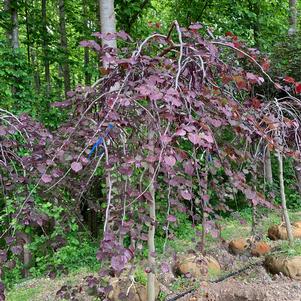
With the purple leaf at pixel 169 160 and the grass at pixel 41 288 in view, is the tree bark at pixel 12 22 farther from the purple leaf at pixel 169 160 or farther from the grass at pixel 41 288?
the purple leaf at pixel 169 160

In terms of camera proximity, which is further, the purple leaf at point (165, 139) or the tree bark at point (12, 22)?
the tree bark at point (12, 22)

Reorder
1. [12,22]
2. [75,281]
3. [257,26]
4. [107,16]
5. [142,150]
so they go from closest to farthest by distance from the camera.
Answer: [142,150], [107,16], [75,281], [12,22], [257,26]

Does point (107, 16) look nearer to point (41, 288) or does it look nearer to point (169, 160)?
point (169, 160)

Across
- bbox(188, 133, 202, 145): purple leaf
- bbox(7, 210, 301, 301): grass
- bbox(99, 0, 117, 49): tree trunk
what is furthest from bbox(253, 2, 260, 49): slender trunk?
bbox(188, 133, 202, 145): purple leaf

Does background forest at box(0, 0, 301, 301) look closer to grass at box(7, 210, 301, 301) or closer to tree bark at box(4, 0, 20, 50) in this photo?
grass at box(7, 210, 301, 301)

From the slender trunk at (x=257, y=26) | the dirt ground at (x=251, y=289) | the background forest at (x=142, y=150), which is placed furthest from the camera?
the slender trunk at (x=257, y=26)

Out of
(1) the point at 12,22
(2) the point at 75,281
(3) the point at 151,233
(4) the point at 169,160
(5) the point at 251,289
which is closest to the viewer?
(4) the point at 169,160

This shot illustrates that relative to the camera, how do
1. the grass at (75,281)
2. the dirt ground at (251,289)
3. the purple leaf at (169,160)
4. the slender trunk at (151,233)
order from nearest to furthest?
the purple leaf at (169,160) → the slender trunk at (151,233) → the dirt ground at (251,289) → the grass at (75,281)

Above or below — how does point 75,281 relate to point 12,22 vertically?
below

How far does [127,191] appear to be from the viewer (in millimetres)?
1344

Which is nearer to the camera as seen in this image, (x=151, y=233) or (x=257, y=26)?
(x=151, y=233)

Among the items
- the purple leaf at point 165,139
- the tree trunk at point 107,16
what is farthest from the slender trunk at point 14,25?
the purple leaf at point 165,139

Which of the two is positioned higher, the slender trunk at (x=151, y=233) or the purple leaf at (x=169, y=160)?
the purple leaf at (x=169, y=160)

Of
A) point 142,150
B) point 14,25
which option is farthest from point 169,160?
point 14,25
